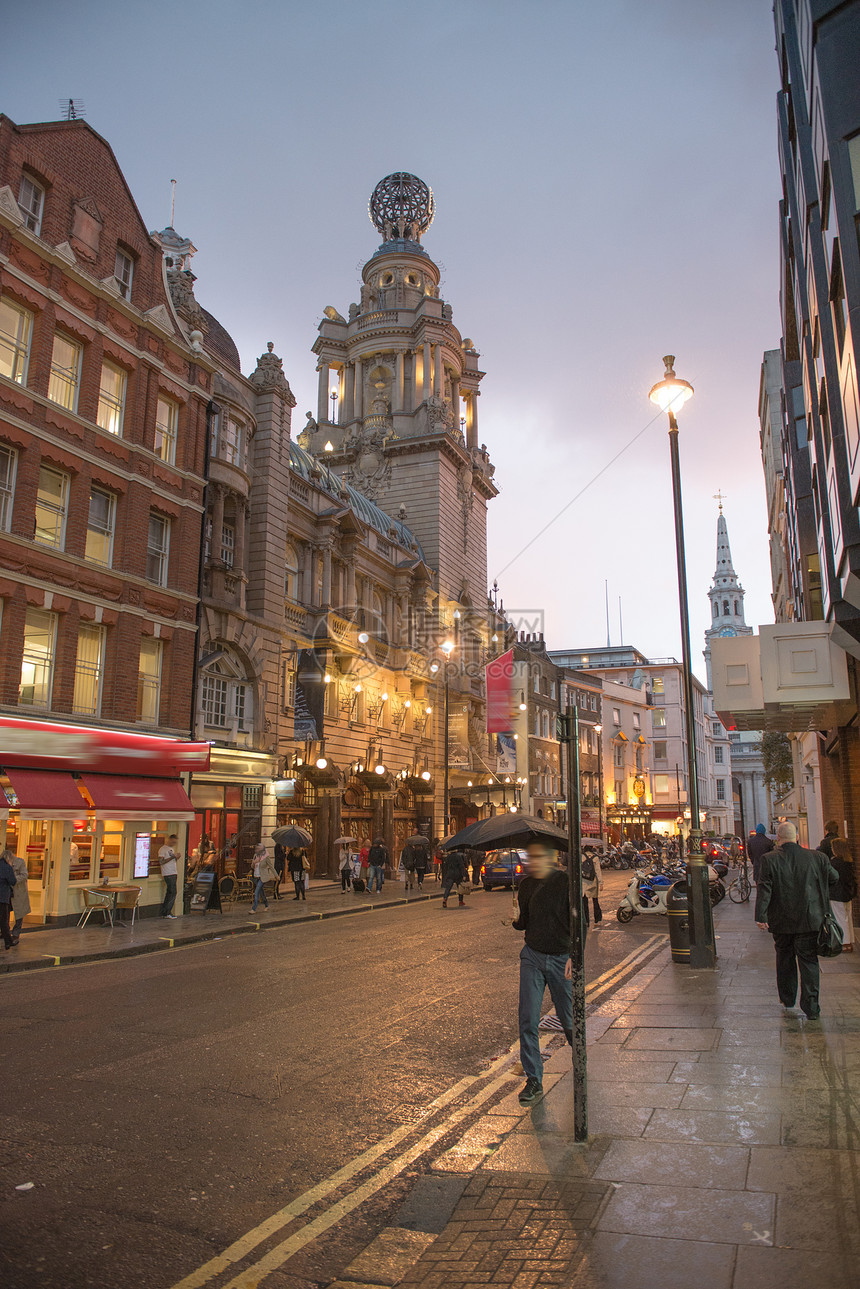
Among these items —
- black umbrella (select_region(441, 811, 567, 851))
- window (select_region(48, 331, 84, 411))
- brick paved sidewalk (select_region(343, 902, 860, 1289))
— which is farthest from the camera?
window (select_region(48, 331, 84, 411))

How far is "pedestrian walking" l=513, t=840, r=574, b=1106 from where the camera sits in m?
6.88

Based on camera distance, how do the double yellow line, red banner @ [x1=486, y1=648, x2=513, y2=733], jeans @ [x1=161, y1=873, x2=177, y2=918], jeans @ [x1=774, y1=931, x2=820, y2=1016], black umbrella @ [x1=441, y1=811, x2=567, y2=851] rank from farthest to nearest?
red banner @ [x1=486, y1=648, x2=513, y2=733], jeans @ [x1=161, y1=873, x2=177, y2=918], jeans @ [x1=774, y1=931, x2=820, y2=1016], black umbrella @ [x1=441, y1=811, x2=567, y2=851], the double yellow line

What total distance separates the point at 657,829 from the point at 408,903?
68.6m

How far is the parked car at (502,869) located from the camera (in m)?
32.3

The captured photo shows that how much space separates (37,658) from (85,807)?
3.64 m

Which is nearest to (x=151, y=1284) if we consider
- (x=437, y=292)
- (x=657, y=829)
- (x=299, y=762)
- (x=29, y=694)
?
(x=29, y=694)

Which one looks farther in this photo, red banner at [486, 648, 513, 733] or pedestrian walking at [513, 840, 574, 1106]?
red banner at [486, 648, 513, 733]

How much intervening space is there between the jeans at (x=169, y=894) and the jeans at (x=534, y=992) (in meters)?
16.2

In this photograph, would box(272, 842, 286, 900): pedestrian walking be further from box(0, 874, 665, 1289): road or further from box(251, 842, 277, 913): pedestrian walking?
box(0, 874, 665, 1289): road

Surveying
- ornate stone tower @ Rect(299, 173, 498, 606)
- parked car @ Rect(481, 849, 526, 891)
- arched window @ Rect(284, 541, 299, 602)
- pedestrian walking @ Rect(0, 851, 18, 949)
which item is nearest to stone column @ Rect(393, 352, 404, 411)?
ornate stone tower @ Rect(299, 173, 498, 606)

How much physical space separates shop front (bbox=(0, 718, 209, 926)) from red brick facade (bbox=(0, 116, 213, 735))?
0.85m

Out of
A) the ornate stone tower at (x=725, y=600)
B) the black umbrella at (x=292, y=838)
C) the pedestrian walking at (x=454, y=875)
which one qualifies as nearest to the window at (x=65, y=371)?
the black umbrella at (x=292, y=838)

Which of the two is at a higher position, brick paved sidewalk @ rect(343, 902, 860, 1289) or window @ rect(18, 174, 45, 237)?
window @ rect(18, 174, 45, 237)

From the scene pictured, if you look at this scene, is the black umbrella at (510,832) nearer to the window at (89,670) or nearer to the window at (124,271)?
the window at (89,670)
